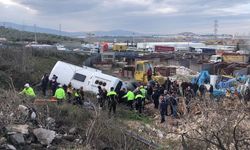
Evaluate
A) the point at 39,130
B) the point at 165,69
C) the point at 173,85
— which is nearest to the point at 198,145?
the point at 39,130

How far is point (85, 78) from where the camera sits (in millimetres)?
29219

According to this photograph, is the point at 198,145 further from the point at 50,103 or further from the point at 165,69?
the point at 165,69

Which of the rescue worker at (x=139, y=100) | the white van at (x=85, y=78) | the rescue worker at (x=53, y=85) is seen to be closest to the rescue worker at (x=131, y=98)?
the rescue worker at (x=139, y=100)

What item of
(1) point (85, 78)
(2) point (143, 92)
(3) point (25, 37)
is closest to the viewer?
(2) point (143, 92)

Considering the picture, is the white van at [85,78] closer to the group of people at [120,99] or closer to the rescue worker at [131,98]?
the group of people at [120,99]

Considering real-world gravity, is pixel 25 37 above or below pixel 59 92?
above

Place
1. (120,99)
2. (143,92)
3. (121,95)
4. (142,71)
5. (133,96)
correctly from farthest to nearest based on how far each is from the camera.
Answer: (142,71)
(143,92)
(121,95)
(120,99)
(133,96)

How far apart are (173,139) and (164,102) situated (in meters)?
7.15

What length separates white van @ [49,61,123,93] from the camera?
28.3 m

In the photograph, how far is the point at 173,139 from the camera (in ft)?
49.6

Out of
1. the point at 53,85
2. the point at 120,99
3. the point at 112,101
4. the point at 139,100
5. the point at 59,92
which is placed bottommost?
the point at 120,99

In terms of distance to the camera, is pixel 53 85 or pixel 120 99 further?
pixel 53 85

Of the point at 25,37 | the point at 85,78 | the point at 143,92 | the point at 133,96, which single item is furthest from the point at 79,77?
the point at 25,37

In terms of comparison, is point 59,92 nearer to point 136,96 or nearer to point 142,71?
point 136,96
